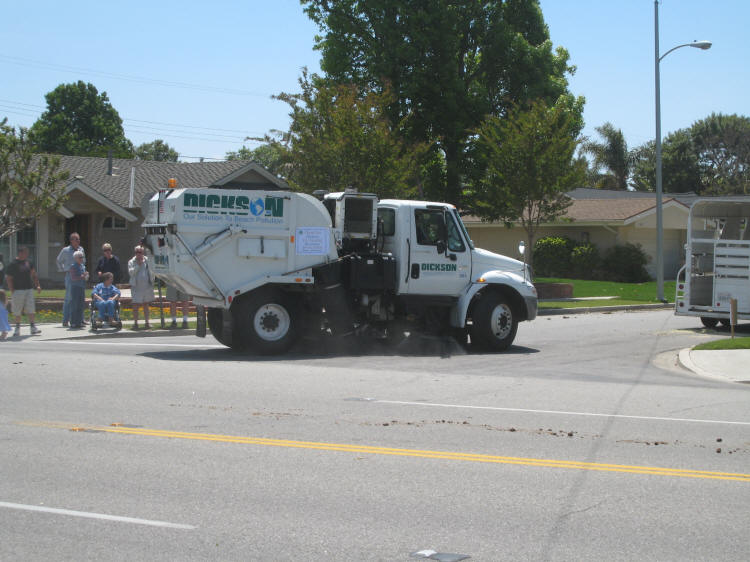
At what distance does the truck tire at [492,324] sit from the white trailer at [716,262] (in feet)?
20.1

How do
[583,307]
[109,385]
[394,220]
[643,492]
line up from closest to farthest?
[643,492] → [109,385] → [394,220] → [583,307]

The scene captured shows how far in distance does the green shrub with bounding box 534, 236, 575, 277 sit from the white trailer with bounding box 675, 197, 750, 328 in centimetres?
1927

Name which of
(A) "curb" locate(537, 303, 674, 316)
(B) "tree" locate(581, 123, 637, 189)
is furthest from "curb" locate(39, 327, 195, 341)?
(B) "tree" locate(581, 123, 637, 189)

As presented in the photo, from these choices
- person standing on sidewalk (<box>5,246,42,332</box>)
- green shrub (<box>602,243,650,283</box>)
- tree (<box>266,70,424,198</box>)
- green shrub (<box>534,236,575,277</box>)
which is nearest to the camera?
person standing on sidewalk (<box>5,246,42,332</box>)

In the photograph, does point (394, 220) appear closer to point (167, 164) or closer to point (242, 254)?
point (242, 254)

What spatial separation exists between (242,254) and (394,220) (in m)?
3.02

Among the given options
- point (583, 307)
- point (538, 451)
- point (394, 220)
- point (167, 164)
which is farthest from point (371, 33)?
point (538, 451)

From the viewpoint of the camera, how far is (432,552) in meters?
5.18

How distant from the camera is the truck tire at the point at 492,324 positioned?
16.2 metres

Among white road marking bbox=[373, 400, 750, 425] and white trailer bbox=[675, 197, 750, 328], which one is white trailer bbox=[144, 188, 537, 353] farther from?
white trailer bbox=[675, 197, 750, 328]

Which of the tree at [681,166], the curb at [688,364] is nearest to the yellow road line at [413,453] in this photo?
the curb at [688,364]

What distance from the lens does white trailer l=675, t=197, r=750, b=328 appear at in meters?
20.2

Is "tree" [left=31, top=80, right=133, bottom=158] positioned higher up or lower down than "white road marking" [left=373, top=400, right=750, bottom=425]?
higher up

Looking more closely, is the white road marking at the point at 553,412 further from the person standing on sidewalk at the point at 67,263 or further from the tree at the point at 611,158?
the tree at the point at 611,158
